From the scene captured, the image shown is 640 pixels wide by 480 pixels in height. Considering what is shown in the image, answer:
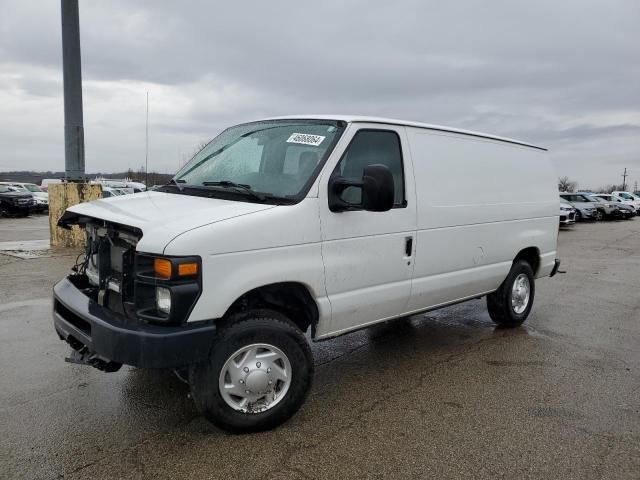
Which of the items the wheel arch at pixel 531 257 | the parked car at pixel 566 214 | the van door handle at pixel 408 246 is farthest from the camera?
the parked car at pixel 566 214

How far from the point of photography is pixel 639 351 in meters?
5.29

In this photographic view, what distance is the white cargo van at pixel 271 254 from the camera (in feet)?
9.93

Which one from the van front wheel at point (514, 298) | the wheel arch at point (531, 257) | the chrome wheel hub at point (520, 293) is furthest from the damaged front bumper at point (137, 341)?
the wheel arch at point (531, 257)

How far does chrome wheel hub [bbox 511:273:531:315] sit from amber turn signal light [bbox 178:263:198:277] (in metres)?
4.08

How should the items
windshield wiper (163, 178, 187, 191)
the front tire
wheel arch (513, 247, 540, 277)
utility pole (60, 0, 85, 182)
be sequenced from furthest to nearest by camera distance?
1. utility pole (60, 0, 85, 182)
2. wheel arch (513, 247, 540, 277)
3. windshield wiper (163, 178, 187, 191)
4. the front tire

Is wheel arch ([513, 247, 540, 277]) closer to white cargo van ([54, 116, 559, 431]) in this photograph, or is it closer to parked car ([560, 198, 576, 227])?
white cargo van ([54, 116, 559, 431])

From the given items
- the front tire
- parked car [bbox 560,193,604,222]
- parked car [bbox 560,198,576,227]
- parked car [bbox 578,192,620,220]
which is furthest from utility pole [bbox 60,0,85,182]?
parked car [bbox 578,192,620,220]

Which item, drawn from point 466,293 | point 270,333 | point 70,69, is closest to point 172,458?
point 270,333

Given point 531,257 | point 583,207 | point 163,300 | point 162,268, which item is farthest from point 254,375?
point 583,207

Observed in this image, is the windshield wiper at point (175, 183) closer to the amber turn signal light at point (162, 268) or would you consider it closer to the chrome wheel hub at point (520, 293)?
the amber turn signal light at point (162, 268)

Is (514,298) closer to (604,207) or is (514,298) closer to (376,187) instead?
(376,187)

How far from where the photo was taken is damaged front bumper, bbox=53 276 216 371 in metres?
2.92

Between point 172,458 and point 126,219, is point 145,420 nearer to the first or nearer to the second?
point 172,458

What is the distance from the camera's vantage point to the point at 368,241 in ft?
12.9
